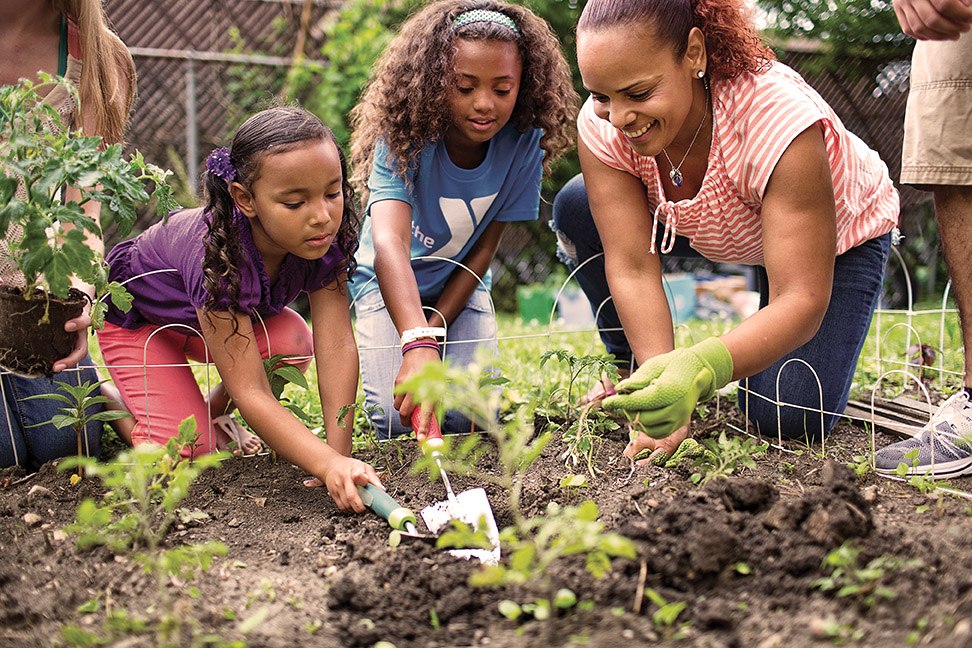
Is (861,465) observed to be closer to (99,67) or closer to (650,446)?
(650,446)

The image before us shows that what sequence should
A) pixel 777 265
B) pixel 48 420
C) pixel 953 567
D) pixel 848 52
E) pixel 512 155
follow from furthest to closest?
pixel 848 52 < pixel 512 155 < pixel 48 420 < pixel 777 265 < pixel 953 567

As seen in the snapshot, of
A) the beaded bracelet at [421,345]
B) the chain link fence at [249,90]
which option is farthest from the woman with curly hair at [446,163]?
the chain link fence at [249,90]

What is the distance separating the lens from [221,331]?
1988 millimetres

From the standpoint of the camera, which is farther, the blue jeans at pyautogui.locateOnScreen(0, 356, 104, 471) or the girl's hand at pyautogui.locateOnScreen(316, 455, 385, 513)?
the blue jeans at pyautogui.locateOnScreen(0, 356, 104, 471)

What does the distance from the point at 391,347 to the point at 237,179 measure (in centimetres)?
83

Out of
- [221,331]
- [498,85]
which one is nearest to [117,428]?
[221,331]

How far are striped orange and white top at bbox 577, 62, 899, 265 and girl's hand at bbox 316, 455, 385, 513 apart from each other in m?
1.01

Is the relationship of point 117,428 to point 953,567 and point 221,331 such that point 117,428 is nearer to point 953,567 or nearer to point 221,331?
point 221,331

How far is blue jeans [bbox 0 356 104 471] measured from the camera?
7.06ft

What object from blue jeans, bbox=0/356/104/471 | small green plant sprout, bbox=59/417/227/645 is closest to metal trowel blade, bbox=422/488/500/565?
small green plant sprout, bbox=59/417/227/645

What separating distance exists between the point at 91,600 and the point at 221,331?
0.77 metres

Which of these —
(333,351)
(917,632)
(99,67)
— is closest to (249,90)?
(99,67)

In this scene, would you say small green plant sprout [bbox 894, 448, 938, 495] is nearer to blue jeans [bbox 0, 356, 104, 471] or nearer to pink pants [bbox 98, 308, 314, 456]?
pink pants [bbox 98, 308, 314, 456]

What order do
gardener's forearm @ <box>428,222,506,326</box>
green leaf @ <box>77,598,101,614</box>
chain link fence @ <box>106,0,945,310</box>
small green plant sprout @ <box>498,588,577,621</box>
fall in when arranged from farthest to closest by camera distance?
chain link fence @ <box>106,0,945,310</box> < gardener's forearm @ <box>428,222,506,326</box> < green leaf @ <box>77,598,101,614</box> < small green plant sprout @ <box>498,588,577,621</box>
